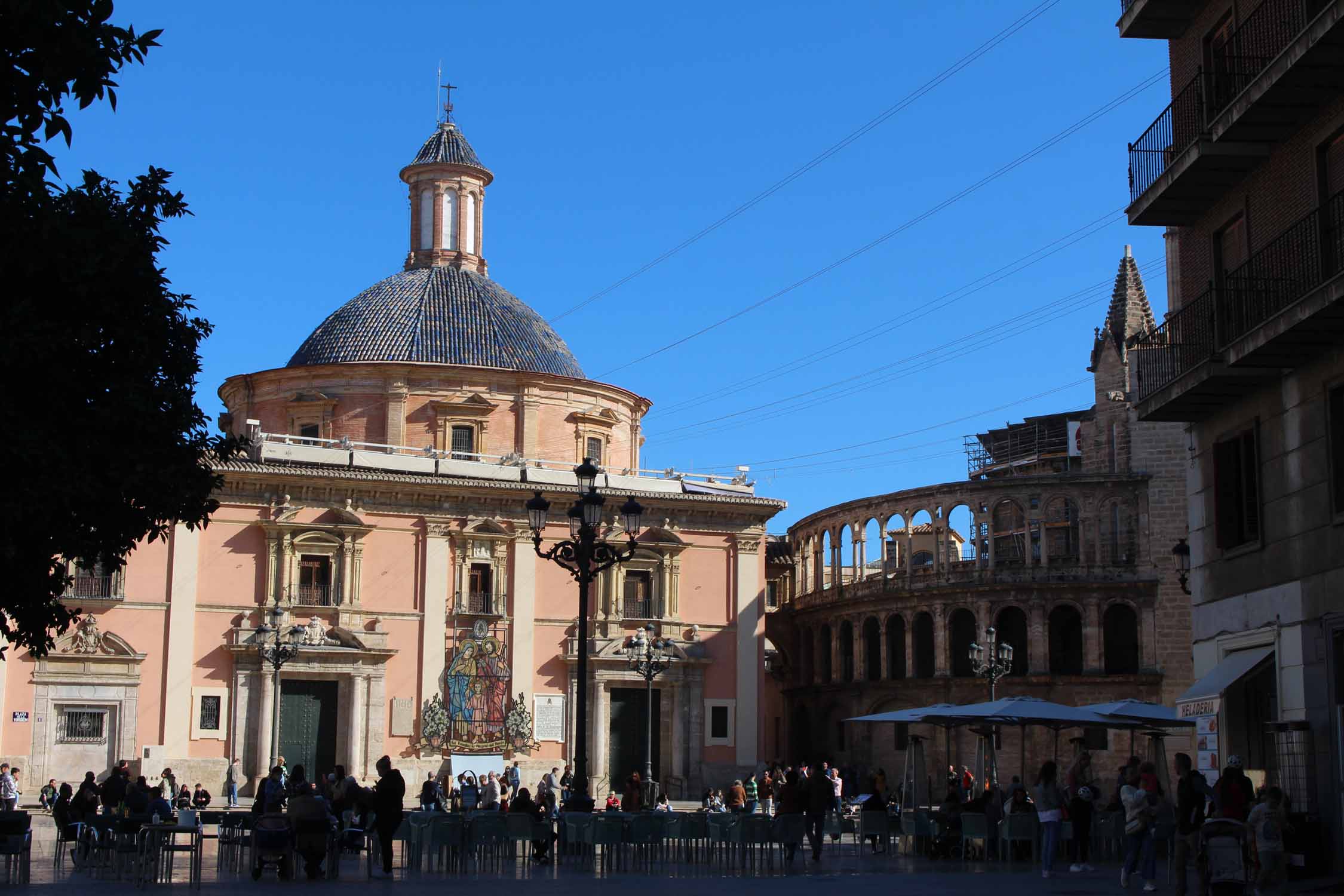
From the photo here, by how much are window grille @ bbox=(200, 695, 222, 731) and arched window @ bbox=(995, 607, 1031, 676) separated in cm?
2155

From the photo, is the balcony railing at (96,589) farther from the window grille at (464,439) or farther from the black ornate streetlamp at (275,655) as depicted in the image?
the window grille at (464,439)

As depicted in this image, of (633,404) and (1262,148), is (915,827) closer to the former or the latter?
(1262,148)

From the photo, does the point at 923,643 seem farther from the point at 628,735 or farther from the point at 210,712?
the point at 210,712

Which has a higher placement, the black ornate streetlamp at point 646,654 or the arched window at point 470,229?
the arched window at point 470,229

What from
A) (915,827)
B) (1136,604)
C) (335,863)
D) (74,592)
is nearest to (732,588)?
(1136,604)

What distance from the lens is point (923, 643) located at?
165 feet

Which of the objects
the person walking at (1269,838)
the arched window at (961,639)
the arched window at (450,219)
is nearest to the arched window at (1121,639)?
the arched window at (961,639)

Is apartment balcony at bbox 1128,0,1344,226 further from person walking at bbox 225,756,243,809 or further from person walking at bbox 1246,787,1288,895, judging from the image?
person walking at bbox 225,756,243,809

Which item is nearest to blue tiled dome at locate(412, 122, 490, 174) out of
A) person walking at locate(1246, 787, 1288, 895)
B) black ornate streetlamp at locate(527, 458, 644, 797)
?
black ornate streetlamp at locate(527, 458, 644, 797)

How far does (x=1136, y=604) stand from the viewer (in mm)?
47375

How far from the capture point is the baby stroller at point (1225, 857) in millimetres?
12914

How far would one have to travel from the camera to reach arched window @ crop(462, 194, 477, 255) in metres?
52.1

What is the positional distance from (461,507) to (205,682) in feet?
24.0

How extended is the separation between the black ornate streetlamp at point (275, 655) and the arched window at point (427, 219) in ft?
50.5
